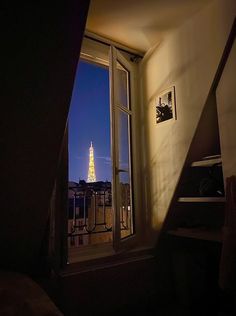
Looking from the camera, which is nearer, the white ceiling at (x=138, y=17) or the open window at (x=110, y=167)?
the white ceiling at (x=138, y=17)

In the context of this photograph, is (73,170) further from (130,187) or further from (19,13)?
(19,13)

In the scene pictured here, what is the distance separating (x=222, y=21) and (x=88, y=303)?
7.48 feet

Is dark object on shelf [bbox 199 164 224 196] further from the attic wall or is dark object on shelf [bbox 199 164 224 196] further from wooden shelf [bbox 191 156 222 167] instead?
the attic wall

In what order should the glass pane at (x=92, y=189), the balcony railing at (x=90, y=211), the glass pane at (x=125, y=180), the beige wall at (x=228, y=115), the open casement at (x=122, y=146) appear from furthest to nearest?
the balcony railing at (x=90, y=211) → the glass pane at (x=92, y=189) → the glass pane at (x=125, y=180) → the open casement at (x=122, y=146) → the beige wall at (x=228, y=115)

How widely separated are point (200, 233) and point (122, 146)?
1038 mm

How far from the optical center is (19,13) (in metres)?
Answer: 0.98

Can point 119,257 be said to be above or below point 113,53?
below

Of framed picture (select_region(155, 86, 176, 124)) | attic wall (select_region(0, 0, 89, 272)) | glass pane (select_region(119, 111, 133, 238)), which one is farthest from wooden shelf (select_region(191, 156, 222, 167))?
attic wall (select_region(0, 0, 89, 272))

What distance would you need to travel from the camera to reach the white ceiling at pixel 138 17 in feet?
6.28

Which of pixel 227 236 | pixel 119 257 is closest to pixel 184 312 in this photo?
pixel 119 257

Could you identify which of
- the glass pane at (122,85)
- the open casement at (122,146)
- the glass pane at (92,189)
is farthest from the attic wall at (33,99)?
the glass pane at (122,85)

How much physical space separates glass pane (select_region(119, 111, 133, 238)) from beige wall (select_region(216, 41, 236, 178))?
93 cm

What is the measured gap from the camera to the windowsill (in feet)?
6.40

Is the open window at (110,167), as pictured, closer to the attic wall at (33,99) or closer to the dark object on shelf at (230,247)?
the attic wall at (33,99)
